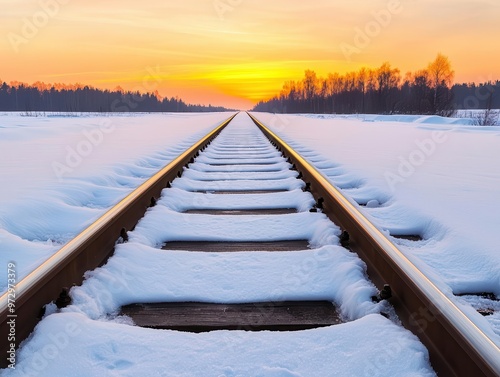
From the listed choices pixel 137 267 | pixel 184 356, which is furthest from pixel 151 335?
pixel 137 267

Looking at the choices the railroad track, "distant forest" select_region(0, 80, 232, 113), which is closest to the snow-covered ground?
the railroad track

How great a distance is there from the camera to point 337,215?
3.52m

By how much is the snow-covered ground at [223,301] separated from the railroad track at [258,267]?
0.08ft

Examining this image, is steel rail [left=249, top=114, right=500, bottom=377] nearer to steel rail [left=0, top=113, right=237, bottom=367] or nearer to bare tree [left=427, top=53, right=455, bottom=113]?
steel rail [left=0, top=113, right=237, bottom=367]

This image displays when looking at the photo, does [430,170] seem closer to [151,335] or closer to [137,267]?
[137,267]

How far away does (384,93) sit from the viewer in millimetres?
104812

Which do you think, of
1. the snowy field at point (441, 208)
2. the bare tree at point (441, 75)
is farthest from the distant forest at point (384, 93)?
the snowy field at point (441, 208)

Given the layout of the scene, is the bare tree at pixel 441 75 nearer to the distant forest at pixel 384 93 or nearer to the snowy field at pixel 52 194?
the distant forest at pixel 384 93

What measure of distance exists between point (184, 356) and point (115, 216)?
1623mm

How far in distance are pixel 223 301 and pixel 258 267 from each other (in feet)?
1.50

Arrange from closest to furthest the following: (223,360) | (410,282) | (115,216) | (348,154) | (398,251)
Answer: (223,360), (410,282), (398,251), (115,216), (348,154)

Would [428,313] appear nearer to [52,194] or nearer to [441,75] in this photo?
[52,194]

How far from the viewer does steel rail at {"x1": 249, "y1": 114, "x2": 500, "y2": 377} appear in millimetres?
1409

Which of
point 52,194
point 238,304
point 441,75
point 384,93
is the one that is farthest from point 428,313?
point 384,93
